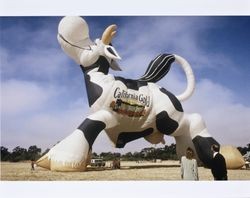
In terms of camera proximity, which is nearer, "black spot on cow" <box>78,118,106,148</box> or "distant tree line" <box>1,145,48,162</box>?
"black spot on cow" <box>78,118,106,148</box>

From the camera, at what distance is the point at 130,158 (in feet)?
13.0

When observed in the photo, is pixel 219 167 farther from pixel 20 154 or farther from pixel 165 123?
pixel 20 154

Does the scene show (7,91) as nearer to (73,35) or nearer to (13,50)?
(13,50)

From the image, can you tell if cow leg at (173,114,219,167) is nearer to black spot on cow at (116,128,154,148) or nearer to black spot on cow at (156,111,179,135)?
black spot on cow at (156,111,179,135)

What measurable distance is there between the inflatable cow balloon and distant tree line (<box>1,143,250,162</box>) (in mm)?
72

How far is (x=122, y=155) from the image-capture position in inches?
155

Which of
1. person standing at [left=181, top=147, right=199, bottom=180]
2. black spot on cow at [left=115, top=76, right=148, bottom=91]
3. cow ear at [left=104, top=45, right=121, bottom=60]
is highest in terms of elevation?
cow ear at [left=104, top=45, right=121, bottom=60]

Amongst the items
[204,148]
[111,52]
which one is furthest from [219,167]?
[111,52]

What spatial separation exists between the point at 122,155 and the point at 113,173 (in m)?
0.21

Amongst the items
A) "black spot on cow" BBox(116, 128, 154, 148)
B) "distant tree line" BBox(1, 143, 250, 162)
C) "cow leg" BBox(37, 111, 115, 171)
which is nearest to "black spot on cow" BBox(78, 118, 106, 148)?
"cow leg" BBox(37, 111, 115, 171)

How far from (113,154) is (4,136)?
2.94ft

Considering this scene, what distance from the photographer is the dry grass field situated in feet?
12.0
